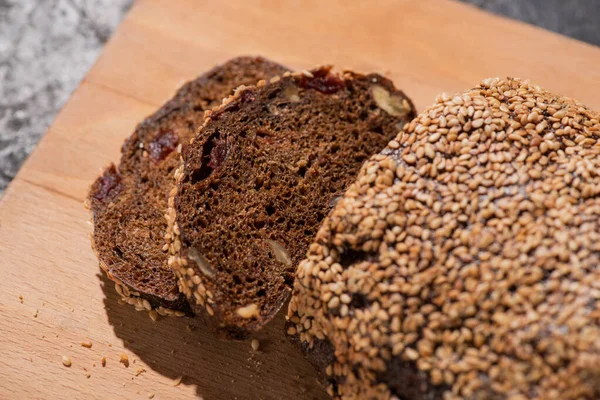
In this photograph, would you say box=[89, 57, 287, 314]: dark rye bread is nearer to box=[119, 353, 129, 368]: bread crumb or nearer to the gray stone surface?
box=[119, 353, 129, 368]: bread crumb

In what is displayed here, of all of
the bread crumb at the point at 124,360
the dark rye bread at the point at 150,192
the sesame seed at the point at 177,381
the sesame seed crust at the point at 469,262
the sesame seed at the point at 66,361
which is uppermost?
the sesame seed crust at the point at 469,262

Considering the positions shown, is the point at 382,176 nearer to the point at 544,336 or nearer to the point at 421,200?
the point at 421,200

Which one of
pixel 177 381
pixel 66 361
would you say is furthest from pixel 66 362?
pixel 177 381

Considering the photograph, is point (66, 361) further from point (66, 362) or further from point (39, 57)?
point (39, 57)

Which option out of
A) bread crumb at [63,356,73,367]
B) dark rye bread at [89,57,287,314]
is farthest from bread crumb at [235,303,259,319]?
bread crumb at [63,356,73,367]

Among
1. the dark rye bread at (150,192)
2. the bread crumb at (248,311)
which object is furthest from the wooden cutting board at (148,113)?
the bread crumb at (248,311)

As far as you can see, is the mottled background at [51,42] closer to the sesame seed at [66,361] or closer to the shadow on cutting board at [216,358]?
the sesame seed at [66,361]

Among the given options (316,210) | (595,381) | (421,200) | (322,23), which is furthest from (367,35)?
(595,381)
